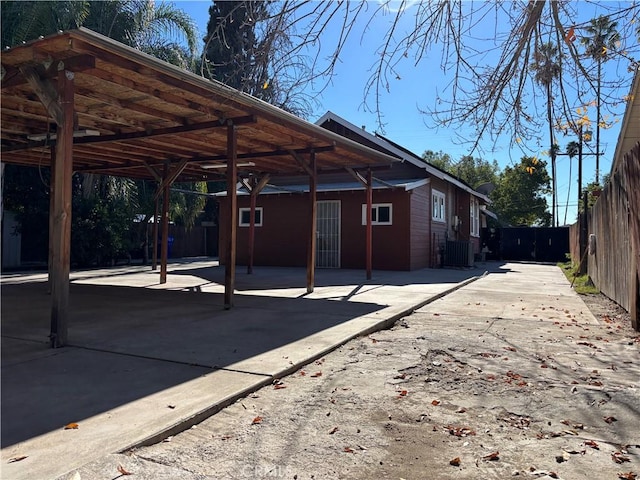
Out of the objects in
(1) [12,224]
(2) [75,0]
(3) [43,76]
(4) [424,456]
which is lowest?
(4) [424,456]

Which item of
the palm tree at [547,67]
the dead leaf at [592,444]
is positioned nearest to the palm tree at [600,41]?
the palm tree at [547,67]

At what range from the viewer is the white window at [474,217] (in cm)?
2458

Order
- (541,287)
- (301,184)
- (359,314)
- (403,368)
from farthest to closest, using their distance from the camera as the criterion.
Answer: (301,184) → (541,287) → (359,314) → (403,368)

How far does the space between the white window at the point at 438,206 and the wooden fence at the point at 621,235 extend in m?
8.50

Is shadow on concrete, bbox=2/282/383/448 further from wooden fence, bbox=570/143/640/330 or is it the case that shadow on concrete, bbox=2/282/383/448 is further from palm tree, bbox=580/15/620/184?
palm tree, bbox=580/15/620/184

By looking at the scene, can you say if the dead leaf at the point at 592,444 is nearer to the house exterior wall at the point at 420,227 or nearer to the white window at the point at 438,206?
the house exterior wall at the point at 420,227

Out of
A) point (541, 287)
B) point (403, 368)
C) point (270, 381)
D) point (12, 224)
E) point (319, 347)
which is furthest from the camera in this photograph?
point (12, 224)

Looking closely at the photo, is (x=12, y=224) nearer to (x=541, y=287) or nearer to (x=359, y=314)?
(x=359, y=314)

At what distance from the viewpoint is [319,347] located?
5348 mm

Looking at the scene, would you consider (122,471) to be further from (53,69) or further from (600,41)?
(600,41)

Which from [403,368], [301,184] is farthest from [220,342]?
[301,184]

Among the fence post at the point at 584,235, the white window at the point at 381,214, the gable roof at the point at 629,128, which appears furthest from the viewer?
the white window at the point at 381,214

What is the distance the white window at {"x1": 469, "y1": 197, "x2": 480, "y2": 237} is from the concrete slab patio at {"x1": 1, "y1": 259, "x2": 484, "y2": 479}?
15.3m

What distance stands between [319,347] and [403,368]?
1.02 meters
